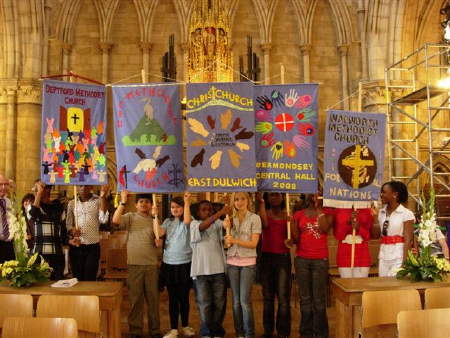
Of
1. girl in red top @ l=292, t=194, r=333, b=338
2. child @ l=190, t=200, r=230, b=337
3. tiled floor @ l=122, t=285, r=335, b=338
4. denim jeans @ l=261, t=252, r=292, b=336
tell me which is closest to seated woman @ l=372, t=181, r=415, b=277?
girl in red top @ l=292, t=194, r=333, b=338

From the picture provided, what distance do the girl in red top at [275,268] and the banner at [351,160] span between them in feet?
2.07

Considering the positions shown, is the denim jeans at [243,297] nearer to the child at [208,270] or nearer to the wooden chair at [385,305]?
the child at [208,270]

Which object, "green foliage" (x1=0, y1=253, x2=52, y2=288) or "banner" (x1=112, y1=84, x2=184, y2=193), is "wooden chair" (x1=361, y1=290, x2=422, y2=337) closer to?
"banner" (x1=112, y1=84, x2=184, y2=193)

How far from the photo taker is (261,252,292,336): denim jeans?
4.86m

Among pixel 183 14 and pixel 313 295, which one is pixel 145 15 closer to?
pixel 183 14

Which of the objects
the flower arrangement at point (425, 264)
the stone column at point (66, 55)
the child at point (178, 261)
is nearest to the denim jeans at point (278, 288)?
the child at point (178, 261)

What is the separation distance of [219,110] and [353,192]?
1.66m

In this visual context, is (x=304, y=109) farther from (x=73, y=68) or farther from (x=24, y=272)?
(x=73, y=68)

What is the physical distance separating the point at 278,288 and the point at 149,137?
2114 millimetres

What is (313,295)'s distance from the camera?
4.70m

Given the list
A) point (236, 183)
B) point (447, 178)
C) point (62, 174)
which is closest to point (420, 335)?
point (236, 183)

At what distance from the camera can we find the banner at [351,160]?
479 cm

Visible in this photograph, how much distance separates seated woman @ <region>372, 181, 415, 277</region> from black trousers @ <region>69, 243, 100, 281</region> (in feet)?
10.3

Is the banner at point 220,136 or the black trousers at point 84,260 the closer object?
the banner at point 220,136
